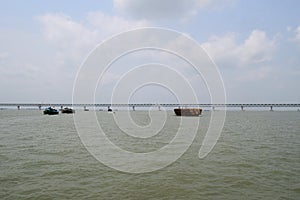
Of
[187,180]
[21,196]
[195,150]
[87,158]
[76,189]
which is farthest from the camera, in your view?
[195,150]

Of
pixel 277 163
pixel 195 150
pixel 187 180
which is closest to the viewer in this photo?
pixel 187 180

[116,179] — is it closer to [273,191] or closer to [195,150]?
[273,191]

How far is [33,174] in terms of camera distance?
12086 millimetres

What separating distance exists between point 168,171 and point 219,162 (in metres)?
3.60

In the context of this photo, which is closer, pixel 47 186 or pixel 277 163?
pixel 47 186

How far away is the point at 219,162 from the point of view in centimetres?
1486

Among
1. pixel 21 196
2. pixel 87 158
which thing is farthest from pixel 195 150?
pixel 21 196

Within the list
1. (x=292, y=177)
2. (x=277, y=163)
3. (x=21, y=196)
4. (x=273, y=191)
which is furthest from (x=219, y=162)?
(x=21, y=196)

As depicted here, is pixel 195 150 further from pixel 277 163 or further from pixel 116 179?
pixel 116 179

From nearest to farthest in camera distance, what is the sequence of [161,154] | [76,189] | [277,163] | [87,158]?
[76,189] < [277,163] < [87,158] < [161,154]

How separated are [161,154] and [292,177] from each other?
786 centimetres

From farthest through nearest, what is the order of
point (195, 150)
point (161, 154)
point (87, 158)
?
point (195, 150)
point (161, 154)
point (87, 158)

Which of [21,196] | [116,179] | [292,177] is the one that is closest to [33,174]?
[21,196]

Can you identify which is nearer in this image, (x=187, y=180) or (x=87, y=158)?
(x=187, y=180)
